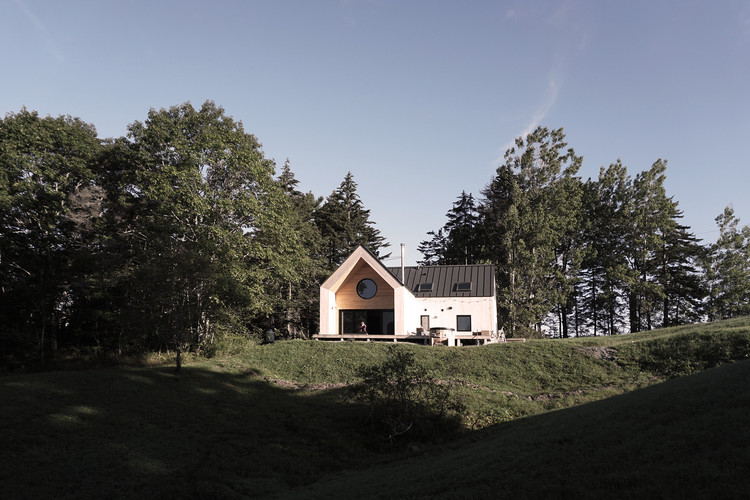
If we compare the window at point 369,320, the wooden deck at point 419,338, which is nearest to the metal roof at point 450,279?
the window at point 369,320

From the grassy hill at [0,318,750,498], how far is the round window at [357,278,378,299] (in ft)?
31.0

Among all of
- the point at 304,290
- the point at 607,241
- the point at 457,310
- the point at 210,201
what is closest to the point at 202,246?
the point at 210,201

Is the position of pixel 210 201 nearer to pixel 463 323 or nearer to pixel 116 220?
pixel 116 220

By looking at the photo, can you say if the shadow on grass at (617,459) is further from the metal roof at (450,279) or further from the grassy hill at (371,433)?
the metal roof at (450,279)

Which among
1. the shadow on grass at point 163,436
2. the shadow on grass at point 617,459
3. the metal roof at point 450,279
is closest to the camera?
the shadow on grass at point 617,459

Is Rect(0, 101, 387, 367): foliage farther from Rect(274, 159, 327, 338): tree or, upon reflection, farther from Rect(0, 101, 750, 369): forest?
Rect(274, 159, 327, 338): tree

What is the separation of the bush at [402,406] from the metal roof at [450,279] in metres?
17.6

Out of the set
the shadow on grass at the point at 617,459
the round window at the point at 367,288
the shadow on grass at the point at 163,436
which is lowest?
the shadow on grass at the point at 163,436

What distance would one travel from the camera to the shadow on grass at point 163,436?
29.6 ft

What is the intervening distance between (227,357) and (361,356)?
23.0 feet

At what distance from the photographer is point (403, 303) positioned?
2986 centimetres

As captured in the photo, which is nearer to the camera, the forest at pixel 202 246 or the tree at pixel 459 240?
the forest at pixel 202 246

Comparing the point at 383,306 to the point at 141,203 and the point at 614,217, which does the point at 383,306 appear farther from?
the point at 614,217

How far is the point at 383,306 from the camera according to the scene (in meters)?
32.0
